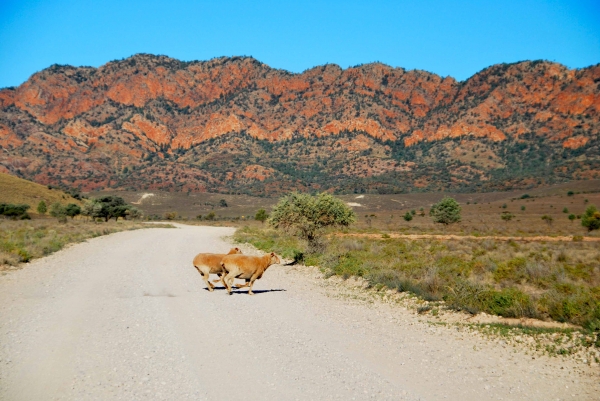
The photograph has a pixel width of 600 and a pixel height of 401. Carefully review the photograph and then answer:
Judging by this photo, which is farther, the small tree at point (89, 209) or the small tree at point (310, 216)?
the small tree at point (89, 209)

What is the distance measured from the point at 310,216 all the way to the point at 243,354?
53.0 feet

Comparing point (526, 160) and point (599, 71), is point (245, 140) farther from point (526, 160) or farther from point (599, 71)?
point (599, 71)

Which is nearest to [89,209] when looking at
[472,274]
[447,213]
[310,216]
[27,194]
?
[27,194]

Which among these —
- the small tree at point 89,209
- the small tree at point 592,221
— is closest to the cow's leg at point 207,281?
the small tree at point 592,221

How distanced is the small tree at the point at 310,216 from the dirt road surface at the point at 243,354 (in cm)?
1064

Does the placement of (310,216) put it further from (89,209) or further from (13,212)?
(13,212)

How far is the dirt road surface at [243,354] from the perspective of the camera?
593 centimetres

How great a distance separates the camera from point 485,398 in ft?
19.2

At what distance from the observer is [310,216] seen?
23266 mm

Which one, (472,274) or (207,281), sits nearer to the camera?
(207,281)

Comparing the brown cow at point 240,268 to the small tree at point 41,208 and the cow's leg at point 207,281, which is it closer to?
the cow's leg at point 207,281

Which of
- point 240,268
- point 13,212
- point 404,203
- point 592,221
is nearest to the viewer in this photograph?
point 240,268

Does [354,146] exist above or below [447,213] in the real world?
above

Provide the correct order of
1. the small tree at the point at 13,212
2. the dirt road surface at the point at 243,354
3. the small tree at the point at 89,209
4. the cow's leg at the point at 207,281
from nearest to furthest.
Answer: the dirt road surface at the point at 243,354 → the cow's leg at the point at 207,281 → the small tree at the point at 13,212 → the small tree at the point at 89,209
